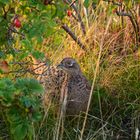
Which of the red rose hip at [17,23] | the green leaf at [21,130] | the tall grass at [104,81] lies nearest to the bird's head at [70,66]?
the tall grass at [104,81]

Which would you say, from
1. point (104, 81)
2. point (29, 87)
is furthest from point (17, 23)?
point (104, 81)

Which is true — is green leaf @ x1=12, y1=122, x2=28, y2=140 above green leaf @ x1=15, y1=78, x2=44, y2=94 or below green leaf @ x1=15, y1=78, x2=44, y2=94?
below

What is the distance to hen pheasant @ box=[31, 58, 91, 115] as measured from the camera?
3.71 meters

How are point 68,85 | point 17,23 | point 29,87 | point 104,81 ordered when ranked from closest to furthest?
point 29,87
point 17,23
point 68,85
point 104,81

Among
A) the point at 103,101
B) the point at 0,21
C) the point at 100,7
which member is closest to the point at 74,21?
the point at 100,7

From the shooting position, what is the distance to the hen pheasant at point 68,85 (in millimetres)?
3705

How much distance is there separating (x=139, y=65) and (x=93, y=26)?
719 millimetres

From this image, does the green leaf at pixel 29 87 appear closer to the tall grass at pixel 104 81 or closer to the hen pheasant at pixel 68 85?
the tall grass at pixel 104 81

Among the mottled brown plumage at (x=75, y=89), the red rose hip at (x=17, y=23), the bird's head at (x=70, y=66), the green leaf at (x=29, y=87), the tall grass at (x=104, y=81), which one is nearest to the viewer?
the green leaf at (x=29, y=87)

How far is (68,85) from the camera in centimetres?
380

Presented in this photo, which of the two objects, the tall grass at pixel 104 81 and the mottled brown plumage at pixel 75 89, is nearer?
the tall grass at pixel 104 81

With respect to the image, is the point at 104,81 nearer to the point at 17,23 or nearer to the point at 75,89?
the point at 75,89

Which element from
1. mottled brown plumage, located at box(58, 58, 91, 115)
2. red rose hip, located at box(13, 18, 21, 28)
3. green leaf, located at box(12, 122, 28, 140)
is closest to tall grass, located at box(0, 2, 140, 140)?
mottled brown plumage, located at box(58, 58, 91, 115)

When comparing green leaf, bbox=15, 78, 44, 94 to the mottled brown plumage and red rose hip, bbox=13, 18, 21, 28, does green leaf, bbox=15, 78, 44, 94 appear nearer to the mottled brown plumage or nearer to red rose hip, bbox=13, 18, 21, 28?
red rose hip, bbox=13, 18, 21, 28
